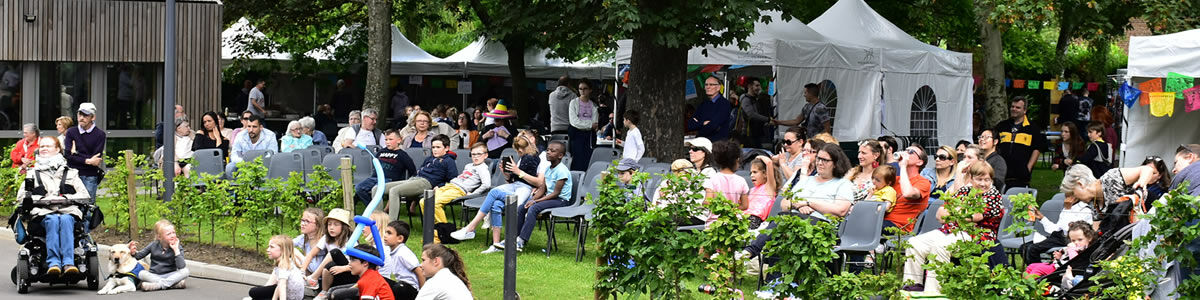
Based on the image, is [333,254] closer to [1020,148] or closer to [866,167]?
[866,167]

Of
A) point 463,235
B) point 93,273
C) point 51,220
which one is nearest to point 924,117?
point 463,235

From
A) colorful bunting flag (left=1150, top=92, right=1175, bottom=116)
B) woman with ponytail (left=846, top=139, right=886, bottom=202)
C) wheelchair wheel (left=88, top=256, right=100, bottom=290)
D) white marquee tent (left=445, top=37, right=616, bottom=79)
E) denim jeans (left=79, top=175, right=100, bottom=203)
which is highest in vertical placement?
white marquee tent (left=445, top=37, right=616, bottom=79)

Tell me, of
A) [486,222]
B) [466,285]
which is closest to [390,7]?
[486,222]

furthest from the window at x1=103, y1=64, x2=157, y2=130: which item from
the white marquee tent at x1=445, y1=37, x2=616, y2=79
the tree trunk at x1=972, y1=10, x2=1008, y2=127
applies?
the tree trunk at x1=972, y1=10, x2=1008, y2=127

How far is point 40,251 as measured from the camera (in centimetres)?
1078

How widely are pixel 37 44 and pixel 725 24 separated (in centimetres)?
999

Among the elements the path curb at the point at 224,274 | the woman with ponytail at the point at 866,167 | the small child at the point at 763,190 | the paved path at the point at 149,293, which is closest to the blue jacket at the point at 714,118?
the woman with ponytail at the point at 866,167

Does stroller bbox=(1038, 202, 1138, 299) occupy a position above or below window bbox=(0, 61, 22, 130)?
below

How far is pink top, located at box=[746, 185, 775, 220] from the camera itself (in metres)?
11.1

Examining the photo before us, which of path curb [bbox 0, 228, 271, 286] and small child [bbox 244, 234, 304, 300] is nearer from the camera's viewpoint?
small child [bbox 244, 234, 304, 300]

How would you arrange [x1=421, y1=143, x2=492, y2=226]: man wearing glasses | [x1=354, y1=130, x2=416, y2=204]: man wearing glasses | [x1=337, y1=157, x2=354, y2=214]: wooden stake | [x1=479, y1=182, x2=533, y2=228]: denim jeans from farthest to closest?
[x1=354, y1=130, x2=416, y2=204]: man wearing glasses, [x1=421, y1=143, x2=492, y2=226]: man wearing glasses, [x1=479, y1=182, x2=533, y2=228]: denim jeans, [x1=337, y1=157, x2=354, y2=214]: wooden stake

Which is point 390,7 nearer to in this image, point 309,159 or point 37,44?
point 37,44

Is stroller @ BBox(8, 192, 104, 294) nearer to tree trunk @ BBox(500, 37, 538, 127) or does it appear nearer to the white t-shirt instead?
the white t-shirt

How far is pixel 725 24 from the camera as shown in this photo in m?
15.4
